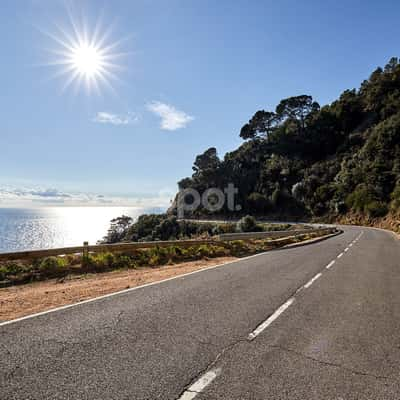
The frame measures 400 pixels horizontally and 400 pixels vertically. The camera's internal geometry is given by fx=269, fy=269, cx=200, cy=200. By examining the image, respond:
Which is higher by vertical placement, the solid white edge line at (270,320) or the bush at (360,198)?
the bush at (360,198)

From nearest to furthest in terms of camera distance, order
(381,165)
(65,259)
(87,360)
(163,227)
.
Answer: (87,360)
(65,259)
(381,165)
(163,227)

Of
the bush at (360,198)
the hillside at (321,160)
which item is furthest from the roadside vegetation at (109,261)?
the bush at (360,198)

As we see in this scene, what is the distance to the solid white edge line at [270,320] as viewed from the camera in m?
3.95

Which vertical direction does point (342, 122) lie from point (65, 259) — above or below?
above

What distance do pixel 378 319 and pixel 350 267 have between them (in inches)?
218

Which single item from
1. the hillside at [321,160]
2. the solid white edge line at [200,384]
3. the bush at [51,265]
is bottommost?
the solid white edge line at [200,384]

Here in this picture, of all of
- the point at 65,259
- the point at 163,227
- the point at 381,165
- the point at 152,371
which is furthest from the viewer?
the point at 163,227

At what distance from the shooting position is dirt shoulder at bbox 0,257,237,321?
17.5 ft

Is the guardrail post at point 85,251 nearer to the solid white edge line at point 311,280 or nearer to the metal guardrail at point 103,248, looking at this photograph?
the metal guardrail at point 103,248

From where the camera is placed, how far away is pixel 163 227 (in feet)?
191

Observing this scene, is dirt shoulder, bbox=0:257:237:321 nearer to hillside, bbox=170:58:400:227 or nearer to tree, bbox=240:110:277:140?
hillside, bbox=170:58:400:227

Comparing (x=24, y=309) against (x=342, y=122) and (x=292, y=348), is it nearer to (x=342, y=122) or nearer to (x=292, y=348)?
(x=292, y=348)

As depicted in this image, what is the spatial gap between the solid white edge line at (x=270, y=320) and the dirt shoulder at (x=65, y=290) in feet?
12.1

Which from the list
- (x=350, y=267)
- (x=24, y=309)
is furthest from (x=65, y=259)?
(x=350, y=267)
